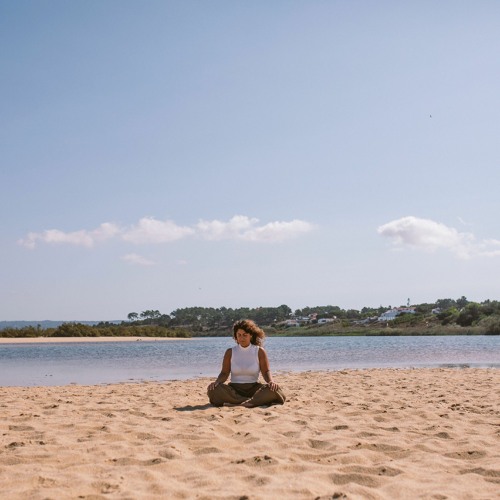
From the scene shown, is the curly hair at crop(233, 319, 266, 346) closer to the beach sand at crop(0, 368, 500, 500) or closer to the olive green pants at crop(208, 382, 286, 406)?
the olive green pants at crop(208, 382, 286, 406)

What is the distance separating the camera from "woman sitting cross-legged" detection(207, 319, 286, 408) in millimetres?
9258

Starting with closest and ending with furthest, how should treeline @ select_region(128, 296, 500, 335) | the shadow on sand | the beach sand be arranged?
the beach sand
the shadow on sand
treeline @ select_region(128, 296, 500, 335)

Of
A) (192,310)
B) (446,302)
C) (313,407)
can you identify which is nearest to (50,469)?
(313,407)

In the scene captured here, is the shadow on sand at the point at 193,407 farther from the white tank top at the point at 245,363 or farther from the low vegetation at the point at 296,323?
the low vegetation at the point at 296,323

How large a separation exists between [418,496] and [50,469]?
3.20 metres

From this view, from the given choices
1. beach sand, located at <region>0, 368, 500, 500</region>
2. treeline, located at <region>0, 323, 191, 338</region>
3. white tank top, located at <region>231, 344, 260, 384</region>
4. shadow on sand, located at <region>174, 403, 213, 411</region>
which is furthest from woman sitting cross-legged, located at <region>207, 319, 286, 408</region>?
treeline, located at <region>0, 323, 191, 338</region>

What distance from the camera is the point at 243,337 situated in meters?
9.37

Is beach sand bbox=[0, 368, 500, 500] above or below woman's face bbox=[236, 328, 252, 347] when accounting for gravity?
below

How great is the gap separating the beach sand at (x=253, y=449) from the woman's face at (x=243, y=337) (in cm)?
110

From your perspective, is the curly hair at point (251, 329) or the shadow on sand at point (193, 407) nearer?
the shadow on sand at point (193, 407)

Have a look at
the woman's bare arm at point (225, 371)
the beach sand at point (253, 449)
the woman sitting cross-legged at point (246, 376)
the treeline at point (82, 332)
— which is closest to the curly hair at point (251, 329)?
the woman sitting cross-legged at point (246, 376)

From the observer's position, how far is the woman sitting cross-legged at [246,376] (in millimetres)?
9258

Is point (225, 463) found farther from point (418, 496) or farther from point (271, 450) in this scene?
point (418, 496)

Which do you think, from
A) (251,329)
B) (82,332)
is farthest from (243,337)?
(82,332)
